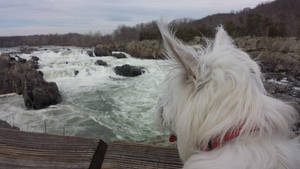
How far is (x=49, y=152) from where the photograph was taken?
1329mm

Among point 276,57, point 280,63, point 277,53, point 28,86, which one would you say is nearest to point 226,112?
point 28,86

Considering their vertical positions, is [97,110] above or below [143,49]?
below

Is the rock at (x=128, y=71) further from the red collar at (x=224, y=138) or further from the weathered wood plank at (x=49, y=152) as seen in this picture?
the red collar at (x=224, y=138)

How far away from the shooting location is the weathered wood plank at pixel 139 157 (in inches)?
50.1

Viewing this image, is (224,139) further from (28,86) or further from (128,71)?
(128,71)

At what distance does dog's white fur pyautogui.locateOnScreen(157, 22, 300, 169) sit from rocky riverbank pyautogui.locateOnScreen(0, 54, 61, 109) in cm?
1257

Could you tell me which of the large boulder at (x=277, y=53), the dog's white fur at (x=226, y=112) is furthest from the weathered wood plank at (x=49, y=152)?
the large boulder at (x=277, y=53)

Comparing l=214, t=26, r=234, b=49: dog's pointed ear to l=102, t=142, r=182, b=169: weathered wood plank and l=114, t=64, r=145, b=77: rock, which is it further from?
l=114, t=64, r=145, b=77: rock

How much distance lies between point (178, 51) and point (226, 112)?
1.01 feet

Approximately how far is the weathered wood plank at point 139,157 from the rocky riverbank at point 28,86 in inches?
478

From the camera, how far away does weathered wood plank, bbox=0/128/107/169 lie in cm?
127

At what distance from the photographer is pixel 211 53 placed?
1137mm

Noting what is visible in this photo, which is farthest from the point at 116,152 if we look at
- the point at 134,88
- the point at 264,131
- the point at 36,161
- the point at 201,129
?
the point at 134,88

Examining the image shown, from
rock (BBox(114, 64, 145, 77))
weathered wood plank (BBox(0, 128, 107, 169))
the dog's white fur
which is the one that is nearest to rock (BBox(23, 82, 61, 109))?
rock (BBox(114, 64, 145, 77))
